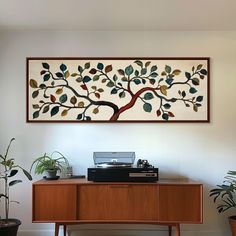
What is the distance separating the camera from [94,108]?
3754 millimetres

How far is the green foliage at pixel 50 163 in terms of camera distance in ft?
11.6

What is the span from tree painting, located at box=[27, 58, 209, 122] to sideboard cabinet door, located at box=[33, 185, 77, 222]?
82 centimetres

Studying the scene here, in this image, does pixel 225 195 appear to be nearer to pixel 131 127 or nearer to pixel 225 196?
pixel 225 196

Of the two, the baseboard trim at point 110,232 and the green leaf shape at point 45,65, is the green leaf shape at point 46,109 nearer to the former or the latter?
the green leaf shape at point 45,65

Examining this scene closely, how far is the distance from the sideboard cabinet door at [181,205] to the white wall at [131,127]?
0.50 meters

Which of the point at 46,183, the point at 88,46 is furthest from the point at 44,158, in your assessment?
the point at 88,46

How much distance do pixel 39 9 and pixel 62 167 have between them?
1.58 meters

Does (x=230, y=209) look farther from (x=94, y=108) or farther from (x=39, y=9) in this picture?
(x=39, y=9)

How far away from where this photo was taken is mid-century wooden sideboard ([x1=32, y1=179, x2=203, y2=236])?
10.6 feet

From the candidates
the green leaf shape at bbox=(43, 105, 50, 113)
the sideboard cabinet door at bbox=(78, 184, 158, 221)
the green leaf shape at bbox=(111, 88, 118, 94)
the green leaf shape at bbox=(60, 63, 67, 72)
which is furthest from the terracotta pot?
the green leaf shape at bbox=(60, 63, 67, 72)

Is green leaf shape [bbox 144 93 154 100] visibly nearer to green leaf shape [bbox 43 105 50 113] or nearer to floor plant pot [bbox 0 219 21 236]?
green leaf shape [bbox 43 105 50 113]

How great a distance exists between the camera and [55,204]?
327cm

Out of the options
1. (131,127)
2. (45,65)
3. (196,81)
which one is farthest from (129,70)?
(45,65)

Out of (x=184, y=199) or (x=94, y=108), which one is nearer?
(x=184, y=199)
